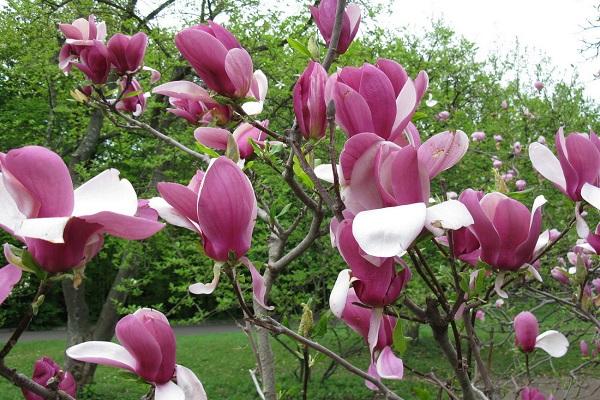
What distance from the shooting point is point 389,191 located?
0.57 meters

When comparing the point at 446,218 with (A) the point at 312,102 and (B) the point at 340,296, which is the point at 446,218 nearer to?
(B) the point at 340,296

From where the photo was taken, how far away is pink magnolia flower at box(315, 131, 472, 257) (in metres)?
0.49

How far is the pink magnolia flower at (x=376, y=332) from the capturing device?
68cm

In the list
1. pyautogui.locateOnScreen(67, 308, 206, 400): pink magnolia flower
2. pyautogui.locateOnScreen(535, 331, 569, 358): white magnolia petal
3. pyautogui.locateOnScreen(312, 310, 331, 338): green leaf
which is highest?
pyautogui.locateOnScreen(67, 308, 206, 400): pink magnolia flower

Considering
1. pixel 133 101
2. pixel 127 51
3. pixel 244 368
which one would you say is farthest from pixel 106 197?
pixel 244 368

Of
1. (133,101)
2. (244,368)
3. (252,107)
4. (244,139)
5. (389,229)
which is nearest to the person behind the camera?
(389,229)

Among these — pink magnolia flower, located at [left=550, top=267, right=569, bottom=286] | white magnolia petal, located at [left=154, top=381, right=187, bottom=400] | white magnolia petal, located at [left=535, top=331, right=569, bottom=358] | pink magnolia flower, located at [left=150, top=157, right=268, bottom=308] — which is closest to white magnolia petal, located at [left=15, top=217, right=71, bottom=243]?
pink magnolia flower, located at [left=150, top=157, right=268, bottom=308]

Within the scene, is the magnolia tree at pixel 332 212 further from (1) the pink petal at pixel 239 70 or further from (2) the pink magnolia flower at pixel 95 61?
(2) the pink magnolia flower at pixel 95 61

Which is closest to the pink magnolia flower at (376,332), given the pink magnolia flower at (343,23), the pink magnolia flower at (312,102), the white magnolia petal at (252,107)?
the pink magnolia flower at (312,102)

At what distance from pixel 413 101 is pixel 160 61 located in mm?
5580

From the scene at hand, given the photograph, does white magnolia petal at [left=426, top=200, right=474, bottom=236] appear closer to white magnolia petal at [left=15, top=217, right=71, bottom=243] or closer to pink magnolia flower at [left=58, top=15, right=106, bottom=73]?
white magnolia petal at [left=15, top=217, right=71, bottom=243]

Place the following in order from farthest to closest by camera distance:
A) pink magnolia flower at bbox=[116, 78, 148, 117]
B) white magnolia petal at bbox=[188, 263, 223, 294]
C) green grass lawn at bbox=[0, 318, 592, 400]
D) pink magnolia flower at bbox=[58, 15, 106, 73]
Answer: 1. green grass lawn at bbox=[0, 318, 592, 400]
2. pink magnolia flower at bbox=[116, 78, 148, 117]
3. pink magnolia flower at bbox=[58, 15, 106, 73]
4. white magnolia petal at bbox=[188, 263, 223, 294]

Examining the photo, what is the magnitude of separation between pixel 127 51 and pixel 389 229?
1.09 meters

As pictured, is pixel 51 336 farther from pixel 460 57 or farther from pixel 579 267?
pixel 579 267
